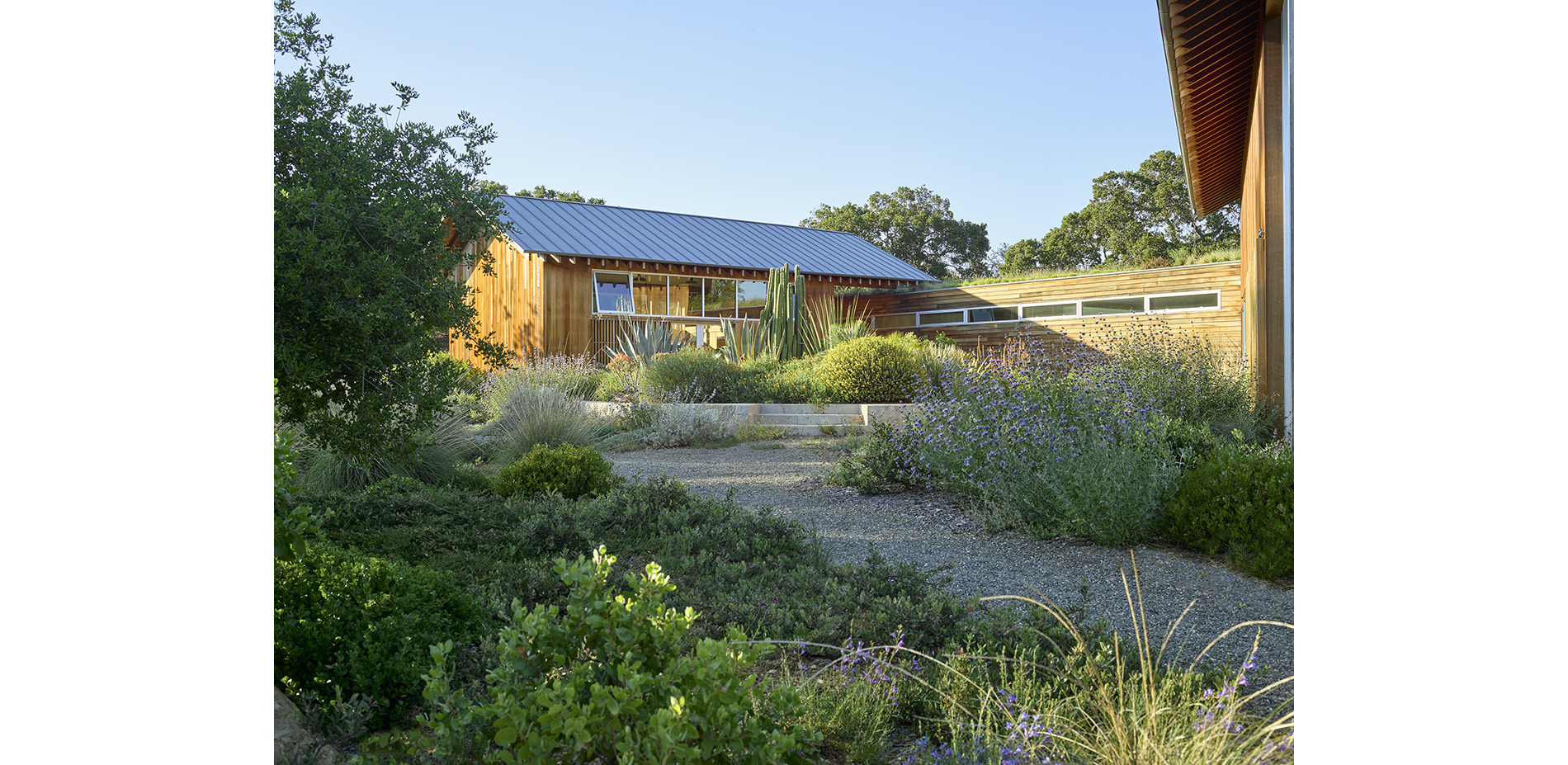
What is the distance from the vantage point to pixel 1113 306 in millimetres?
Answer: 17359

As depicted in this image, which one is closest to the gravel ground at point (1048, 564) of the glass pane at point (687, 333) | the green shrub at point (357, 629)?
the green shrub at point (357, 629)

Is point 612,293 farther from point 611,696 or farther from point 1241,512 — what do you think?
point 611,696

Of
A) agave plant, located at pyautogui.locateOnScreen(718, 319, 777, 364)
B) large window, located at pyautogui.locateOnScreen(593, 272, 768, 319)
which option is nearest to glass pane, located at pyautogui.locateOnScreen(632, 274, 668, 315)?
large window, located at pyautogui.locateOnScreen(593, 272, 768, 319)

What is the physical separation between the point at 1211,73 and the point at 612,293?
12497 mm

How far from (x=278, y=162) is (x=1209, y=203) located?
14738 millimetres

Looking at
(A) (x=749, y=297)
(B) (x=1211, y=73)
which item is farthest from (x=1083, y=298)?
(B) (x=1211, y=73)

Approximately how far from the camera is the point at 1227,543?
414cm

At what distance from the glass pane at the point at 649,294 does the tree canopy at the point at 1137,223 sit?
17.7 m

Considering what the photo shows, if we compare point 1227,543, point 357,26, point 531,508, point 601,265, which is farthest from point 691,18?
point 601,265

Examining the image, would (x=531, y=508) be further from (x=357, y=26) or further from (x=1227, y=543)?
(x=1227, y=543)

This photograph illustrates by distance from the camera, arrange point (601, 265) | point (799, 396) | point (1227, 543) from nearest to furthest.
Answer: point (1227, 543)
point (799, 396)
point (601, 265)

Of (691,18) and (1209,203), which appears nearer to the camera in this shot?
(691,18)
